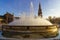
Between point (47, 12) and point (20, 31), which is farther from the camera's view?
point (47, 12)

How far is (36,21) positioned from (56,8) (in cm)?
60

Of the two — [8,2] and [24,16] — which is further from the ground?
[8,2]

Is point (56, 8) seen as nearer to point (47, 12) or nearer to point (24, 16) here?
point (47, 12)

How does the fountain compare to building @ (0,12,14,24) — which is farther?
building @ (0,12,14,24)

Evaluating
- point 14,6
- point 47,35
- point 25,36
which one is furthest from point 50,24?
point 14,6

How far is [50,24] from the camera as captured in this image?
383 centimetres

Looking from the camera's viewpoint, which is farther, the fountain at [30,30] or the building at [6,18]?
the building at [6,18]

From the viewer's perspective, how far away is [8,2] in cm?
401

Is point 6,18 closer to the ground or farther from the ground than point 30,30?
farther from the ground

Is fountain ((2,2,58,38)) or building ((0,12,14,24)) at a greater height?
building ((0,12,14,24))

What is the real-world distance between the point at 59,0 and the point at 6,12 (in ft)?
4.38

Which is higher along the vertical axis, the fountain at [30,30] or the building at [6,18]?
the building at [6,18]

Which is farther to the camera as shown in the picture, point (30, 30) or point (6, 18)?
point (6, 18)

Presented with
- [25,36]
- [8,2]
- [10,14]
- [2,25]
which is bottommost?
[25,36]
